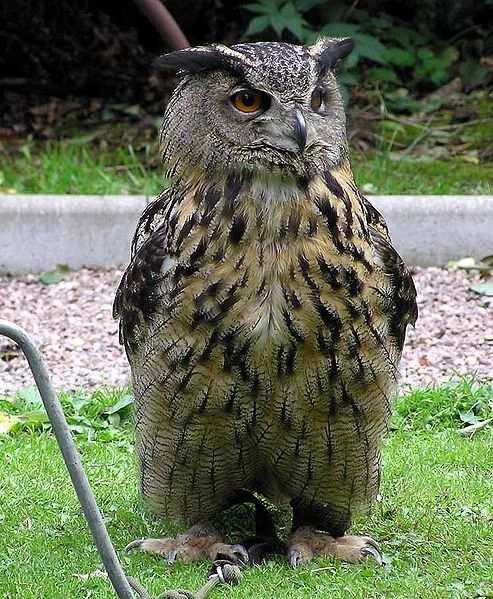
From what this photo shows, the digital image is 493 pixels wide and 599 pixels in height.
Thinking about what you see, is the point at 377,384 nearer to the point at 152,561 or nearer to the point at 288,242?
the point at 288,242

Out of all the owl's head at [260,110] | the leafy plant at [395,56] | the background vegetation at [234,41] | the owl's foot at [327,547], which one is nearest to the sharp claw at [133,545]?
the owl's foot at [327,547]

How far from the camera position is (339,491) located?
407cm

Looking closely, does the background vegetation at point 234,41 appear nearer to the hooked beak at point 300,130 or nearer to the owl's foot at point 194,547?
the owl's foot at point 194,547

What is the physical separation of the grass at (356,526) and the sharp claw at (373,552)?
4 cm

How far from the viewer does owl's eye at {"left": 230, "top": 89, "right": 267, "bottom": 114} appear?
11.7ft

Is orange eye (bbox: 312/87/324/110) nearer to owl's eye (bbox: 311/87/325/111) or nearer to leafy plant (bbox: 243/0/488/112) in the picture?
owl's eye (bbox: 311/87/325/111)

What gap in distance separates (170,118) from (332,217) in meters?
0.60

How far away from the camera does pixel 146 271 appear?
148 inches

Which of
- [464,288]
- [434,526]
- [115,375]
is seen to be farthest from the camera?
[464,288]

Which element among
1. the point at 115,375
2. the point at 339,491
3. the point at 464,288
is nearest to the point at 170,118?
the point at 339,491

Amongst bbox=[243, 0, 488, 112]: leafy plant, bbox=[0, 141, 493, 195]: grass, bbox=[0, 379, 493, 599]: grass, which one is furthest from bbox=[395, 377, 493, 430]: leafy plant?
bbox=[243, 0, 488, 112]: leafy plant

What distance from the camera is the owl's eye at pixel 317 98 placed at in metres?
3.62

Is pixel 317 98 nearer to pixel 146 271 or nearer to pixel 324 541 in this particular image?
pixel 146 271

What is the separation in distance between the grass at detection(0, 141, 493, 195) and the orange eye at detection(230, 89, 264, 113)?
4297mm
